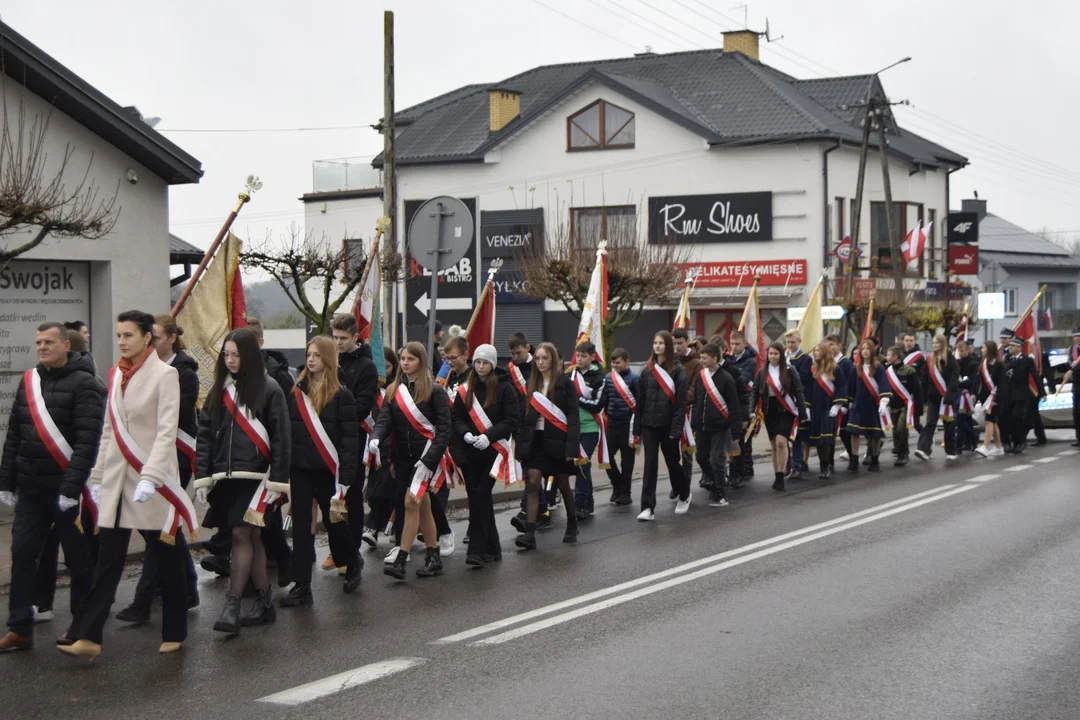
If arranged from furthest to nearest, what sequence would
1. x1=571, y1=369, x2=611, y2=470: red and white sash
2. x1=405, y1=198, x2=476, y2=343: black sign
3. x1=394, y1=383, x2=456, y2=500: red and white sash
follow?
x1=405, y1=198, x2=476, y2=343: black sign, x1=571, y1=369, x2=611, y2=470: red and white sash, x1=394, y1=383, x2=456, y2=500: red and white sash

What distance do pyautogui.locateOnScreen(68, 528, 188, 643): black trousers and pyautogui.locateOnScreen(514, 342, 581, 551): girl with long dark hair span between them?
12.8 ft

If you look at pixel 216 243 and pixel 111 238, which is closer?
Result: pixel 216 243

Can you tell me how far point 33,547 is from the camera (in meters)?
7.71

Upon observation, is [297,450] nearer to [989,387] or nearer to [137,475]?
[137,475]

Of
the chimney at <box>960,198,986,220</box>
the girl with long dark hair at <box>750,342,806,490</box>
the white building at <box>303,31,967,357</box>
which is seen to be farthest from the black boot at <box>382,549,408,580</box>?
the chimney at <box>960,198,986,220</box>

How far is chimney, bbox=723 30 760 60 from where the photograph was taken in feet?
163

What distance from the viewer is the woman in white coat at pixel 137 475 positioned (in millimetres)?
7250

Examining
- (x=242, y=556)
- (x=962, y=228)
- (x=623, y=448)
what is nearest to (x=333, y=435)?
(x=242, y=556)

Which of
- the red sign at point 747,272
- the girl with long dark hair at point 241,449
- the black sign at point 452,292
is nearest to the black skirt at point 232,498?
the girl with long dark hair at point 241,449

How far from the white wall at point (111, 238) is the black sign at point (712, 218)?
2748cm

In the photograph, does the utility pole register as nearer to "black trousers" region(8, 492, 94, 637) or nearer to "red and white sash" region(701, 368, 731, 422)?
"red and white sash" region(701, 368, 731, 422)

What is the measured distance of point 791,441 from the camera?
16562 mm

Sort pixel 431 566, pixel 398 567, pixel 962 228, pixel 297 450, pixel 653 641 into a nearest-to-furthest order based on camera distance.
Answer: pixel 653 641
pixel 297 450
pixel 398 567
pixel 431 566
pixel 962 228

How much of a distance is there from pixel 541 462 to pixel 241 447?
363 cm
